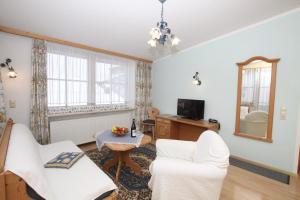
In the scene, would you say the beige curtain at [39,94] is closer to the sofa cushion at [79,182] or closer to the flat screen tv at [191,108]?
the sofa cushion at [79,182]

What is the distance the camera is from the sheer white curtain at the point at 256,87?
2797 mm

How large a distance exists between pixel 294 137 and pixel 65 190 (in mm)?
3429

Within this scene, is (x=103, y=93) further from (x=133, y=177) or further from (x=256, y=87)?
(x=256, y=87)

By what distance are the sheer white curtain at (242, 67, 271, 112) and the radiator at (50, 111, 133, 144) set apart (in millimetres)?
3112

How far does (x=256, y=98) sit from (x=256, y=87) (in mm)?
216

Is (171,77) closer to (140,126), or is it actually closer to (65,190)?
(140,126)

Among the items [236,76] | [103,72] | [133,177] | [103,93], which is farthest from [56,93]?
[236,76]

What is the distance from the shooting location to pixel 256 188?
2189mm

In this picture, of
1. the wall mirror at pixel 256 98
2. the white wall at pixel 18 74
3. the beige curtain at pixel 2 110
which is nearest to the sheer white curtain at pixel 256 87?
the wall mirror at pixel 256 98

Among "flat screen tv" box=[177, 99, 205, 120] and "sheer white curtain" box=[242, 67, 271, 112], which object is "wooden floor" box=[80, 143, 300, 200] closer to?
"sheer white curtain" box=[242, 67, 271, 112]

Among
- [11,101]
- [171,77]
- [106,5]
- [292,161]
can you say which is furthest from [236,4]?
[11,101]

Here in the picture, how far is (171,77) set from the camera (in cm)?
447

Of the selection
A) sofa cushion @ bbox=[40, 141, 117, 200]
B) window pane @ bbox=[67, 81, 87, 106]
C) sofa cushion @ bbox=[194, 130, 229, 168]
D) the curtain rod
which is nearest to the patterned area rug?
sofa cushion @ bbox=[40, 141, 117, 200]

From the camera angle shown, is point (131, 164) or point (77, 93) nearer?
point (131, 164)
